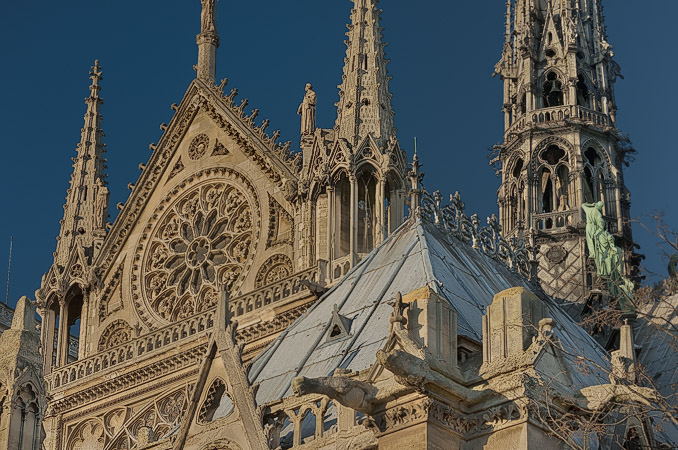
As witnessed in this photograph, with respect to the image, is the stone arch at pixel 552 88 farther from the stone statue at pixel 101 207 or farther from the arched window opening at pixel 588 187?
the stone statue at pixel 101 207

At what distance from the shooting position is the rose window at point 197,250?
38.1 meters

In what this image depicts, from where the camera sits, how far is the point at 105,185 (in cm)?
4253

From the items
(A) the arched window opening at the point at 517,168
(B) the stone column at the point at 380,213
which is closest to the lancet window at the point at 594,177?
(A) the arched window opening at the point at 517,168

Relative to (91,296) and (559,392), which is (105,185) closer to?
(91,296)

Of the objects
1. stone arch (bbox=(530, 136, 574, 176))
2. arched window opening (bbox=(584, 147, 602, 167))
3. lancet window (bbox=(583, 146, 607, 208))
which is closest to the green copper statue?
lancet window (bbox=(583, 146, 607, 208))

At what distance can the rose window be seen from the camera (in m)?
38.1

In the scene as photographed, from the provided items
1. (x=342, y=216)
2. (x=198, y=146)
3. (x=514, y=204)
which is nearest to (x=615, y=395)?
(x=342, y=216)

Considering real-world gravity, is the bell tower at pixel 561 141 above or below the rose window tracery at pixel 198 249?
above

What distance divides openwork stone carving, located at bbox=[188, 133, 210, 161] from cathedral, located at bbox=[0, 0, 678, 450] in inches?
2.3

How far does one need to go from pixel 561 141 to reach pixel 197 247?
57.5 feet

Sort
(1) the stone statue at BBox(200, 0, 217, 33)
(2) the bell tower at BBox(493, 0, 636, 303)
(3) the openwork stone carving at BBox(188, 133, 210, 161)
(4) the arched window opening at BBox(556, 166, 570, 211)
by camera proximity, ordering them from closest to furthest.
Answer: (3) the openwork stone carving at BBox(188, 133, 210, 161)
(1) the stone statue at BBox(200, 0, 217, 33)
(2) the bell tower at BBox(493, 0, 636, 303)
(4) the arched window opening at BBox(556, 166, 570, 211)

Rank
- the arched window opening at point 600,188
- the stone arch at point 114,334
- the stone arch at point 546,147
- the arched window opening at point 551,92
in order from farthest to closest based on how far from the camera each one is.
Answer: the arched window opening at point 551,92 → the stone arch at point 546,147 → the arched window opening at point 600,188 → the stone arch at point 114,334

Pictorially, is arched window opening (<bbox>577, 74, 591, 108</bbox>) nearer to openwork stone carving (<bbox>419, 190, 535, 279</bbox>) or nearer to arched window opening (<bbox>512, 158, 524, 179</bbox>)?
arched window opening (<bbox>512, 158, 524, 179</bbox>)

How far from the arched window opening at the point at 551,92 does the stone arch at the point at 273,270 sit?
20.1 metres
